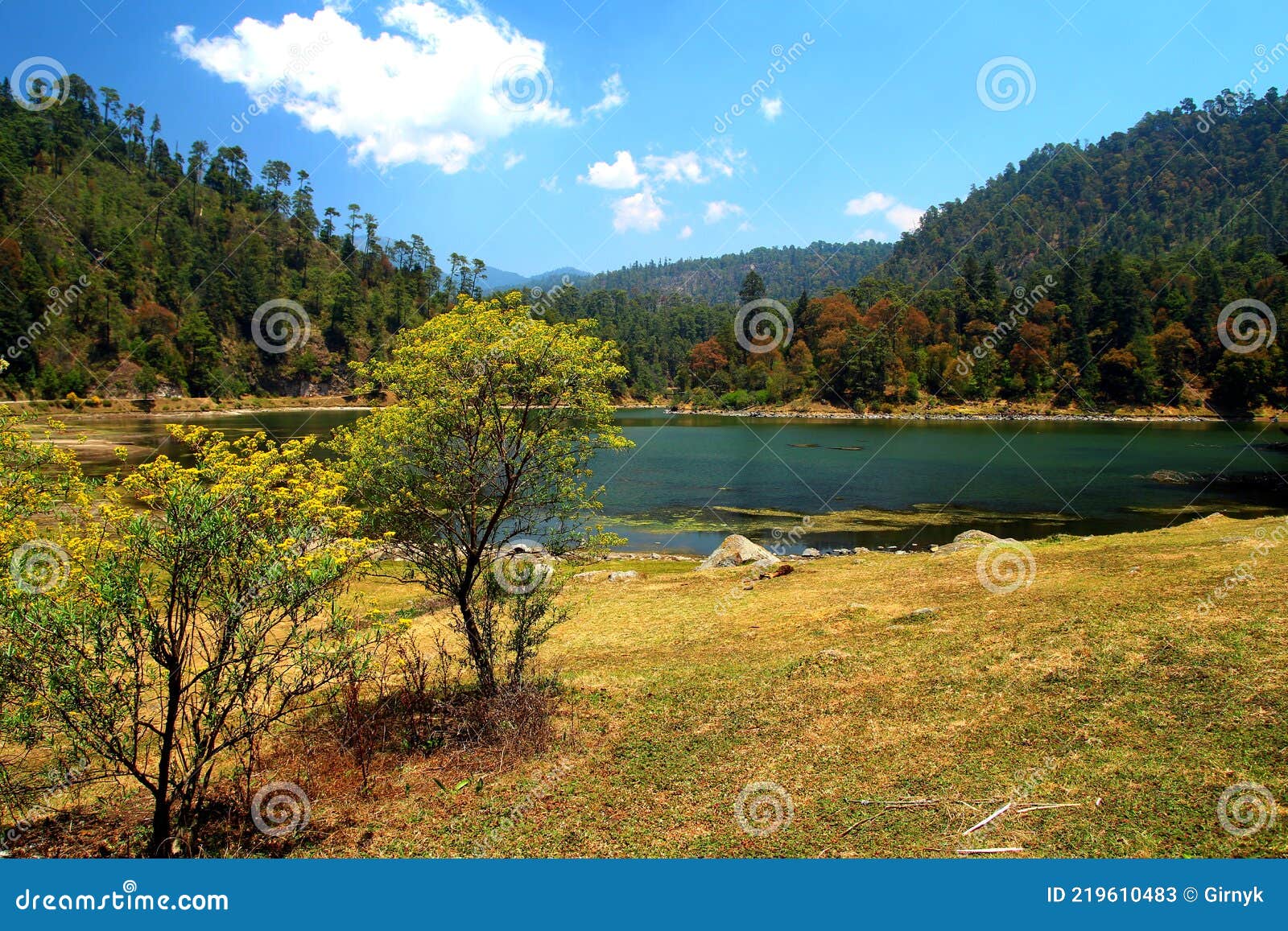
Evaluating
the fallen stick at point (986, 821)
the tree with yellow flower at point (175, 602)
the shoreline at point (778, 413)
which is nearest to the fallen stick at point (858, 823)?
the fallen stick at point (986, 821)

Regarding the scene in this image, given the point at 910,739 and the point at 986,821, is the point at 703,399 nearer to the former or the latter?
the point at 910,739

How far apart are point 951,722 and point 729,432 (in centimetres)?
8379

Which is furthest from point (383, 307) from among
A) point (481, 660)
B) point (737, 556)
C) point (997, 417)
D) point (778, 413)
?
point (481, 660)

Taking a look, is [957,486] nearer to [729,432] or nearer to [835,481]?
[835,481]

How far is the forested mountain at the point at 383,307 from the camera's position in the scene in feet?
349

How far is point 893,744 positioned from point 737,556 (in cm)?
1552

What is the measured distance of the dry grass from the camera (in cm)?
727

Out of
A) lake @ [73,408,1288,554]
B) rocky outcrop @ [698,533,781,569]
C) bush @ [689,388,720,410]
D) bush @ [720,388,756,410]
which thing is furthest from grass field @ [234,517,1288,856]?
bush @ [689,388,720,410]

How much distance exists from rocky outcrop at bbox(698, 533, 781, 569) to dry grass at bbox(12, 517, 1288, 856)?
9035mm

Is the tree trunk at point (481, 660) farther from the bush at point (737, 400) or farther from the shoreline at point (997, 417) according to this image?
the bush at point (737, 400)

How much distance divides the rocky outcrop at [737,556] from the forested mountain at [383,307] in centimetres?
9619

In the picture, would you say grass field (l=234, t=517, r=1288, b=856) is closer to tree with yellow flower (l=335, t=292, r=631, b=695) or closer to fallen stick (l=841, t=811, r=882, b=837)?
fallen stick (l=841, t=811, r=882, b=837)

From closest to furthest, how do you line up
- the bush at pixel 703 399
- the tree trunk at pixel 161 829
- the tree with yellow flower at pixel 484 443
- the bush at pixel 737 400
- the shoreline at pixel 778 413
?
the tree trunk at pixel 161 829
the tree with yellow flower at pixel 484 443
the shoreline at pixel 778 413
the bush at pixel 737 400
the bush at pixel 703 399

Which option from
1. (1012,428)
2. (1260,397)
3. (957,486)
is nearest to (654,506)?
(957,486)
